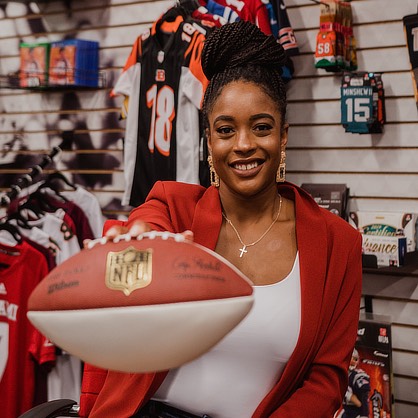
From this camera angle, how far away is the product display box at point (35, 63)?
385cm

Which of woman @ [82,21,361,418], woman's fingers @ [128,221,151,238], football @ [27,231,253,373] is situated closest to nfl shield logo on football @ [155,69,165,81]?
woman @ [82,21,361,418]

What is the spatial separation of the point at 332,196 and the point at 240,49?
153 cm

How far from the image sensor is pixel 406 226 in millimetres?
2832

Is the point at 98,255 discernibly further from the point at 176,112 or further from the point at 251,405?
the point at 176,112

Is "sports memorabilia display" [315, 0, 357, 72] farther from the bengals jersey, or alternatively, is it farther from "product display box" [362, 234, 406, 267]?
"product display box" [362, 234, 406, 267]

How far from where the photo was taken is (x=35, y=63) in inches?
153

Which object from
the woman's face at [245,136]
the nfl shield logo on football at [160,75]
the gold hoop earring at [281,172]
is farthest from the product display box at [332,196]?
the woman's face at [245,136]

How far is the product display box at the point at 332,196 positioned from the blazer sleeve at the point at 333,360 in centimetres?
141

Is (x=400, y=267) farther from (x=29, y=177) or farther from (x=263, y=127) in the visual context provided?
(x=29, y=177)

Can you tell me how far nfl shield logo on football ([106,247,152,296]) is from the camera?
1.00 metres

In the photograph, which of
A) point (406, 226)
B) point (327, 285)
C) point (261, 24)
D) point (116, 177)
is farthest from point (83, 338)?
point (116, 177)

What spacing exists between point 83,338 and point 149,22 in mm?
3025

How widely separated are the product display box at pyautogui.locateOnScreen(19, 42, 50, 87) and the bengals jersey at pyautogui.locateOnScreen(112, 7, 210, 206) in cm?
73

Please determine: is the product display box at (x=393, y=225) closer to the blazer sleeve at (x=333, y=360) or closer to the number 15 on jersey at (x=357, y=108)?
the number 15 on jersey at (x=357, y=108)
